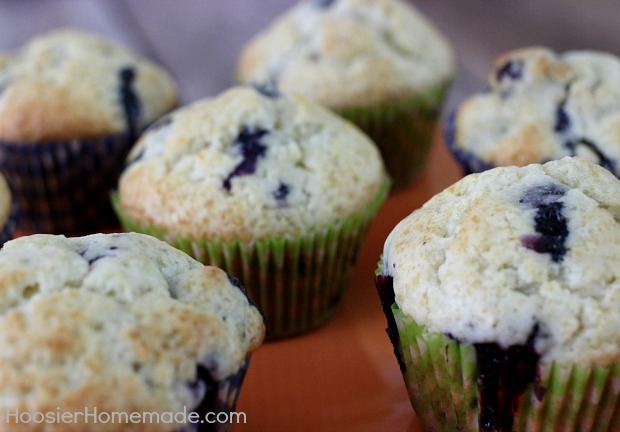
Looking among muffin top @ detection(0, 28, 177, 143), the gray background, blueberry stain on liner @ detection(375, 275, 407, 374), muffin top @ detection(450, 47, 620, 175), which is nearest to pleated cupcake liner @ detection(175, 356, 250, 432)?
blueberry stain on liner @ detection(375, 275, 407, 374)

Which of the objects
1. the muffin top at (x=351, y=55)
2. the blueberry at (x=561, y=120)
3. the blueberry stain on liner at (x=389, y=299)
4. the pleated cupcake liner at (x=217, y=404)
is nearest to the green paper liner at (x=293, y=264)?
the blueberry stain on liner at (x=389, y=299)

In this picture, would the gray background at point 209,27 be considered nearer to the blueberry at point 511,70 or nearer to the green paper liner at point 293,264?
the blueberry at point 511,70

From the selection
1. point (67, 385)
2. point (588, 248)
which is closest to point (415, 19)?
point (588, 248)

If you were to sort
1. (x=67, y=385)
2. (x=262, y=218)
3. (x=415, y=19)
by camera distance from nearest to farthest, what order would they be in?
(x=67, y=385), (x=262, y=218), (x=415, y=19)

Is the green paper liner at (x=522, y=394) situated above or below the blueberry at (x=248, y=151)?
below

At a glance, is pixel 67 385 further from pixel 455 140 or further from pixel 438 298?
pixel 455 140

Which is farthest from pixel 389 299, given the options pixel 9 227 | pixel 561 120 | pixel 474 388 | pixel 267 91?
Result: pixel 9 227
